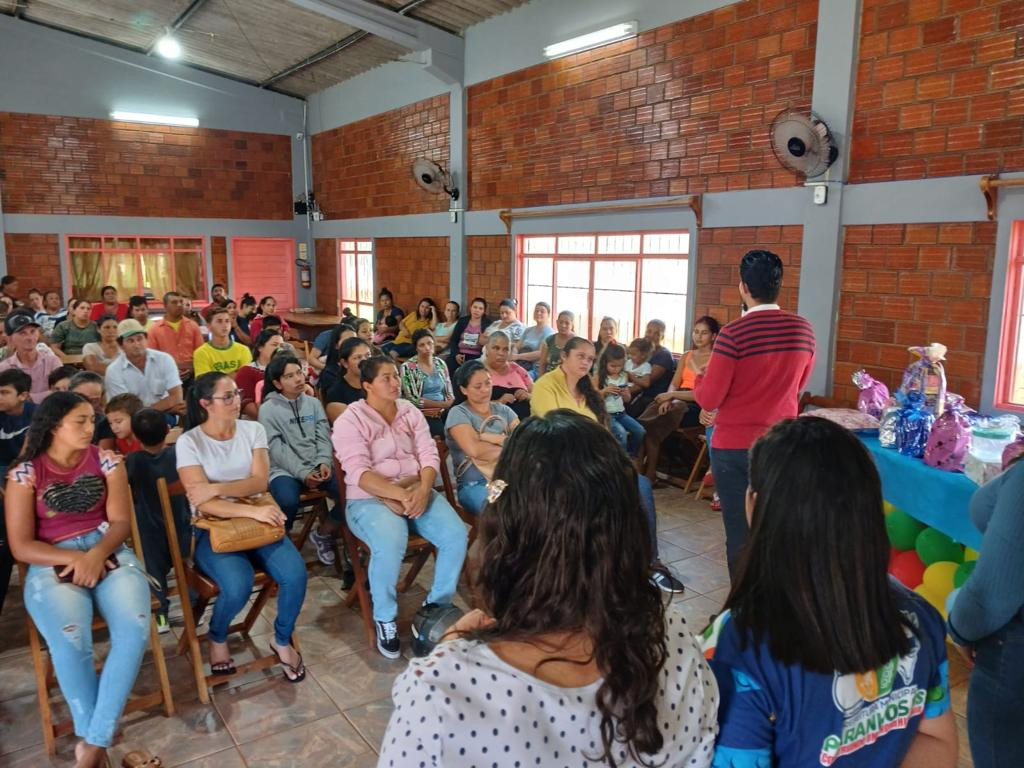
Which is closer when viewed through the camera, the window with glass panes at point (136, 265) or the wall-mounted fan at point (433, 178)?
the wall-mounted fan at point (433, 178)

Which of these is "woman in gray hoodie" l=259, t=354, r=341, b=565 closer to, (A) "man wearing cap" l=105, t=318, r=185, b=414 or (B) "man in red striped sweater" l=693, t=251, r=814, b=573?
(A) "man wearing cap" l=105, t=318, r=185, b=414

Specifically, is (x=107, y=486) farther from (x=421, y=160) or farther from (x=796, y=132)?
(x=421, y=160)

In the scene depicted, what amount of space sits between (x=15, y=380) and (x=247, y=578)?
1.74 m

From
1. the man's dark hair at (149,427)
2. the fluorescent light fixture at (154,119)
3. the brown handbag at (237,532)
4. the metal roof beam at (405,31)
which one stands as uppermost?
the metal roof beam at (405,31)

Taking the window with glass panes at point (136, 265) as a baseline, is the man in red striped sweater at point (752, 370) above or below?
below

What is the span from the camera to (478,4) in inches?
303

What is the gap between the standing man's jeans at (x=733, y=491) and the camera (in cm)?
290

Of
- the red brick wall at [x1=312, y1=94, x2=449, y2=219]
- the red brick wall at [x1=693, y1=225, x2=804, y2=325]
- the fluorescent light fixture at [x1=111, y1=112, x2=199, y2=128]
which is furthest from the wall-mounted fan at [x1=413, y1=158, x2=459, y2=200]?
the fluorescent light fixture at [x1=111, y1=112, x2=199, y2=128]

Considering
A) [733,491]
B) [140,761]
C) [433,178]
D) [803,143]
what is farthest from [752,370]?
[433,178]

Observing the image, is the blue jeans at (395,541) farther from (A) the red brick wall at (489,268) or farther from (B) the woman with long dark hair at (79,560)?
(A) the red brick wall at (489,268)

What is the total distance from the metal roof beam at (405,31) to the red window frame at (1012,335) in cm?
610

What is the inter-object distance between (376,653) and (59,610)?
4.03 ft

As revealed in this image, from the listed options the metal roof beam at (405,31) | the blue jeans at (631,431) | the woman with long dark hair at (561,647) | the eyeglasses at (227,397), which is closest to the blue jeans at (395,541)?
the eyeglasses at (227,397)

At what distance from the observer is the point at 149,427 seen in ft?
10.8
